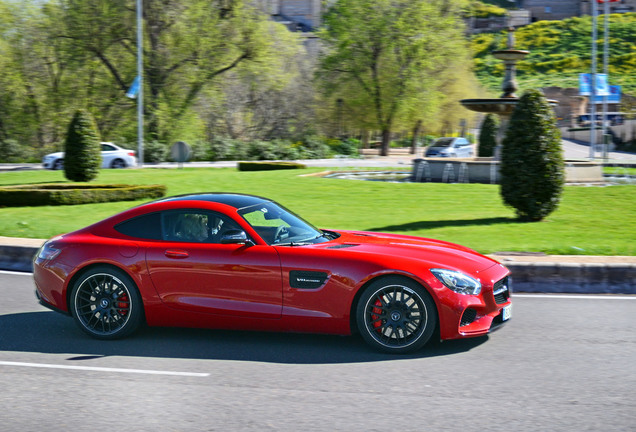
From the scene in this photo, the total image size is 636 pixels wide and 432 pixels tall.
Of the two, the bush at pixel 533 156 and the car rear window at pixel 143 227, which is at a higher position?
the bush at pixel 533 156

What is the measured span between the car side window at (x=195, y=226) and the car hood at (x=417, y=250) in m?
0.94

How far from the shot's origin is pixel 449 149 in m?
45.3

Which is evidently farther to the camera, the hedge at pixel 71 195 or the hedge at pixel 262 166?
the hedge at pixel 262 166

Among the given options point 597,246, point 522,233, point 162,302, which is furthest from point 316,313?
point 522,233

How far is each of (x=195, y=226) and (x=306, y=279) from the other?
123cm

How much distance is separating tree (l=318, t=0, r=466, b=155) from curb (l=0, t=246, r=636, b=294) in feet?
145

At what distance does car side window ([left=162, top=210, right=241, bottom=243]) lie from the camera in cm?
711

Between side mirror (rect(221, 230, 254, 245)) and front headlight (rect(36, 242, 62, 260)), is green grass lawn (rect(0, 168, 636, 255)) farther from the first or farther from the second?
front headlight (rect(36, 242, 62, 260))

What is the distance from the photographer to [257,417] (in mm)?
4980

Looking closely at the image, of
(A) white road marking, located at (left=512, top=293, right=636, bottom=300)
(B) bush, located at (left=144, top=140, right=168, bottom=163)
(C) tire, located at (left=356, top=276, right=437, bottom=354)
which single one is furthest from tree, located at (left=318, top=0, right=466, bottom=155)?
(C) tire, located at (left=356, top=276, right=437, bottom=354)

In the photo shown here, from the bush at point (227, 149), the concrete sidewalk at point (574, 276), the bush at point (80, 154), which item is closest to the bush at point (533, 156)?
the concrete sidewalk at point (574, 276)

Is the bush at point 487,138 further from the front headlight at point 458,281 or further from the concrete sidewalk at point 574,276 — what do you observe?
the front headlight at point 458,281

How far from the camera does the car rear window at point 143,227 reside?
729 centimetres

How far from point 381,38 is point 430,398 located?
4931 cm
